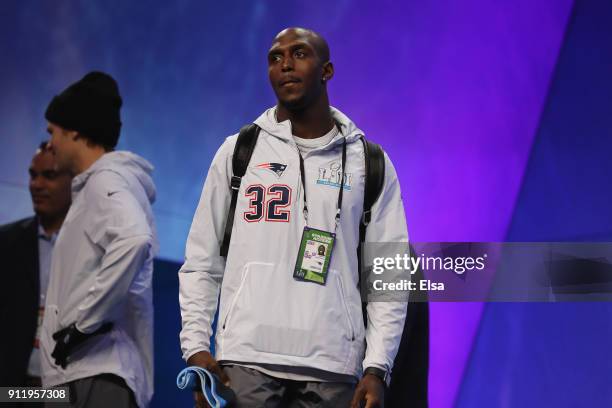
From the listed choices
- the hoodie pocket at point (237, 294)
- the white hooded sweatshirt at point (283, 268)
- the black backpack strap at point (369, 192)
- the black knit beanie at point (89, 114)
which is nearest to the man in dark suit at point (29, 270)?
the black knit beanie at point (89, 114)

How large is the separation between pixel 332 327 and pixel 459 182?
2824 millimetres

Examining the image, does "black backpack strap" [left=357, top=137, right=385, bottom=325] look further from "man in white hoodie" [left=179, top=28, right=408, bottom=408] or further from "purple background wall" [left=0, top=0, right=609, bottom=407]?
"purple background wall" [left=0, top=0, right=609, bottom=407]

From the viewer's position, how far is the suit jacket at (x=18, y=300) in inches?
174

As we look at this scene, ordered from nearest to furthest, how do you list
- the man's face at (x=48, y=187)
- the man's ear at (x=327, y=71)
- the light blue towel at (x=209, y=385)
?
the light blue towel at (x=209, y=385) → the man's ear at (x=327, y=71) → the man's face at (x=48, y=187)

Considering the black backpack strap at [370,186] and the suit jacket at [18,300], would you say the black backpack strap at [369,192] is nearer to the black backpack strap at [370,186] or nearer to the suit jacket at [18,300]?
the black backpack strap at [370,186]

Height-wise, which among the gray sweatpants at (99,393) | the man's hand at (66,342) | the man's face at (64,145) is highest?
the man's face at (64,145)

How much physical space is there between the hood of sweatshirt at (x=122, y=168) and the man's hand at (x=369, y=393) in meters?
1.76

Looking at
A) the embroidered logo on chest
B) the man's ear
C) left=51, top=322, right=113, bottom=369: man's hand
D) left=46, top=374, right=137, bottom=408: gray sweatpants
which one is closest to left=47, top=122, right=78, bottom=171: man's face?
left=51, top=322, right=113, bottom=369: man's hand

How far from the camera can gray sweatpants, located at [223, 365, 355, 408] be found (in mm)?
2504

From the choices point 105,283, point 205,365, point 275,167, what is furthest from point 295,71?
point 105,283

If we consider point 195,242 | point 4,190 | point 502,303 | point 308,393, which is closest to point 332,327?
point 308,393

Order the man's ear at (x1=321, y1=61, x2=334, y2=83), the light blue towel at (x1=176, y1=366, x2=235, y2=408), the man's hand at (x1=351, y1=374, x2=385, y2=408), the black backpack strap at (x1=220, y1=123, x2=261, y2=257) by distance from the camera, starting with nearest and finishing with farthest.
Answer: the light blue towel at (x1=176, y1=366, x2=235, y2=408)
the man's hand at (x1=351, y1=374, x2=385, y2=408)
the black backpack strap at (x1=220, y1=123, x2=261, y2=257)
the man's ear at (x1=321, y1=61, x2=334, y2=83)

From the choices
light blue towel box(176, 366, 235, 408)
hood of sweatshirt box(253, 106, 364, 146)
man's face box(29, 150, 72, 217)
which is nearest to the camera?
light blue towel box(176, 366, 235, 408)

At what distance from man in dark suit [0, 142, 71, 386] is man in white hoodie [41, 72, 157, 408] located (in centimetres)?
83
